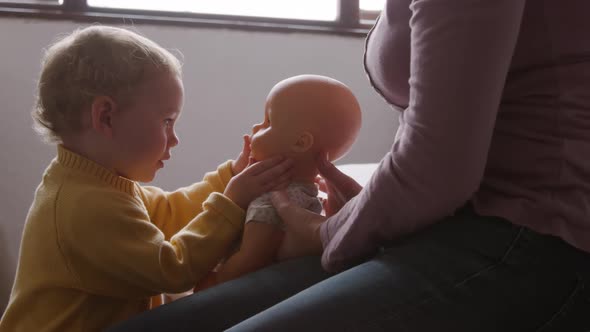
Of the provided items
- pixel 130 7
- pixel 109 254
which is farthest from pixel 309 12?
pixel 109 254

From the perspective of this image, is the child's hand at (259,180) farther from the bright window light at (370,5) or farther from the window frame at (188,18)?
the bright window light at (370,5)

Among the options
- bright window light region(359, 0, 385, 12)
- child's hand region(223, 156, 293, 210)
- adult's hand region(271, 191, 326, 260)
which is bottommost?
adult's hand region(271, 191, 326, 260)

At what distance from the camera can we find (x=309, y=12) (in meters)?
2.47

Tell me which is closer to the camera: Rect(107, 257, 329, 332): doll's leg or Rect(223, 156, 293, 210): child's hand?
Rect(107, 257, 329, 332): doll's leg

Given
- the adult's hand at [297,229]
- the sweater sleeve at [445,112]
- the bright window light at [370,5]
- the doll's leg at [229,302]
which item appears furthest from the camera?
the bright window light at [370,5]

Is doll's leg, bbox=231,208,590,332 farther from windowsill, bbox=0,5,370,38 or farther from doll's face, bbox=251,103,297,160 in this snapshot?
windowsill, bbox=0,5,370,38

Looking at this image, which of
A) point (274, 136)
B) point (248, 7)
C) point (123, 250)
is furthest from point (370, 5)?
point (123, 250)

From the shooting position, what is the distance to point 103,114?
1065mm

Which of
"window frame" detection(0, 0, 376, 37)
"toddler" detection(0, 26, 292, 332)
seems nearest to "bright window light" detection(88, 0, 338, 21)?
"window frame" detection(0, 0, 376, 37)

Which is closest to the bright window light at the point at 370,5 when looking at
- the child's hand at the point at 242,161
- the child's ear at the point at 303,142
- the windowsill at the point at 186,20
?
the windowsill at the point at 186,20

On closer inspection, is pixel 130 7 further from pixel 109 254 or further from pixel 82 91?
pixel 109 254

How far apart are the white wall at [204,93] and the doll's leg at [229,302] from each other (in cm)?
132

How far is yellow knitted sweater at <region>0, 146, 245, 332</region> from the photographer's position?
99 cm

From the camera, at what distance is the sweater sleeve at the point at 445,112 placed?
700 mm
